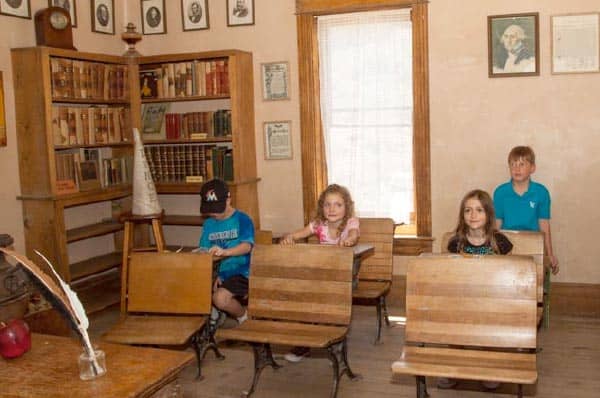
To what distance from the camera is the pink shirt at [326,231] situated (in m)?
4.30

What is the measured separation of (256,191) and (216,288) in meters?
1.67

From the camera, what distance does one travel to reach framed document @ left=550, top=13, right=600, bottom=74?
4793mm

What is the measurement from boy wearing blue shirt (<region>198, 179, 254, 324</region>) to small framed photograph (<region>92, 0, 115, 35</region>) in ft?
7.38

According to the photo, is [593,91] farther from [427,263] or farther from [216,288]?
[216,288]

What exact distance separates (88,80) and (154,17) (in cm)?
101

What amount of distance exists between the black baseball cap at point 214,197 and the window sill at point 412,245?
1.71m

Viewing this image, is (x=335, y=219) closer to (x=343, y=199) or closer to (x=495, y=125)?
(x=343, y=199)

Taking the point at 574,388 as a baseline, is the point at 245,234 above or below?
above

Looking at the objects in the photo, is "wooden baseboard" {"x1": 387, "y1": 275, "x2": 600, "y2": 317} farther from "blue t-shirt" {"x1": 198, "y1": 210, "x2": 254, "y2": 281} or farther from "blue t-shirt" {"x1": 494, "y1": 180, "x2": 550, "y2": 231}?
"blue t-shirt" {"x1": 198, "y1": 210, "x2": 254, "y2": 281}

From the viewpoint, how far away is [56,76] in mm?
5086

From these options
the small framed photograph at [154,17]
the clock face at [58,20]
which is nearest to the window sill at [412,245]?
the small framed photograph at [154,17]

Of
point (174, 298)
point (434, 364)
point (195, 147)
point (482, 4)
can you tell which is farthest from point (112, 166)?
point (434, 364)

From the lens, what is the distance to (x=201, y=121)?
577cm

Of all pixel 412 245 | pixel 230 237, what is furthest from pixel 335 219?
pixel 412 245
